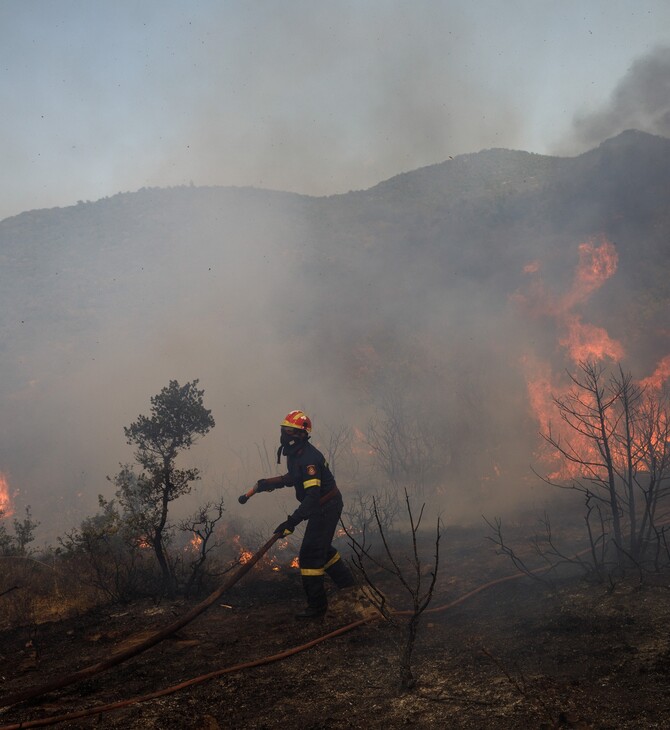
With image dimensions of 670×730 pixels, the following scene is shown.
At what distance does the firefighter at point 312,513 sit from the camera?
20.2 ft

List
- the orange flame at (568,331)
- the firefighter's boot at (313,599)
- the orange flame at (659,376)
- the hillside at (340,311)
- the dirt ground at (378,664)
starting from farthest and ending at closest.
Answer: the hillside at (340,311), the orange flame at (568,331), the orange flame at (659,376), the firefighter's boot at (313,599), the dirt ground at (378,664)

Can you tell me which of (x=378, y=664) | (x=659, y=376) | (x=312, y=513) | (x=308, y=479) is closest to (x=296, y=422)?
(x=308, y=479)

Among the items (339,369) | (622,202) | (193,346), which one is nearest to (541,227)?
(622,202)

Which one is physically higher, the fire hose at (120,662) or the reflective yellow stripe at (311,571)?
the reflective yellow stripe at (311,571)

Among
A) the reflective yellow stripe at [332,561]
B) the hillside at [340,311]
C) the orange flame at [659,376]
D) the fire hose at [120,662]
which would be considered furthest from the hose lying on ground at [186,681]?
the orange flame at [659,376]

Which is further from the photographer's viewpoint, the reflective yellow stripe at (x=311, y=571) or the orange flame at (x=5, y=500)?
the orange flame at (x=5, y=500)

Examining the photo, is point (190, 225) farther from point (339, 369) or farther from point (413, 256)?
point (339, 369)

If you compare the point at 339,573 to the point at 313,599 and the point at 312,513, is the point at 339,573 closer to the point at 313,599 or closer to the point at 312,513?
the point at 313,599

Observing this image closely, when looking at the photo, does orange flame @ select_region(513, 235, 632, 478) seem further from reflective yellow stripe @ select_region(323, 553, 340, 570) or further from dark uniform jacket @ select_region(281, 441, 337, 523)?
dark uniform jacket @ select_region(281, 441, 337, 523)

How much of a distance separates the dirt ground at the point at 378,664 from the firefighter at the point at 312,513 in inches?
14.5

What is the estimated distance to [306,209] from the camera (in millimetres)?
45625

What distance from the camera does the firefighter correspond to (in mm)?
6152

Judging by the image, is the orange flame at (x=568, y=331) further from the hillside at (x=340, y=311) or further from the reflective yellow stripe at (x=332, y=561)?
the reflective yellow stripe at (x=332, y=561)

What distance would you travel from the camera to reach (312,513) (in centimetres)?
633
